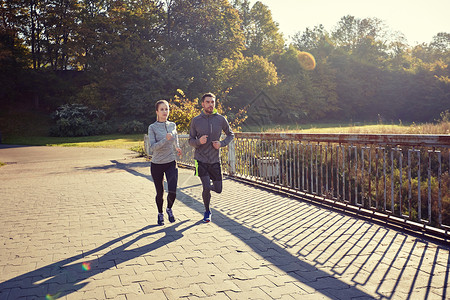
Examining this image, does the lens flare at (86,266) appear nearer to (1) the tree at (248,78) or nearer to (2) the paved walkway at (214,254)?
(2) the paved walkway at (214,254)

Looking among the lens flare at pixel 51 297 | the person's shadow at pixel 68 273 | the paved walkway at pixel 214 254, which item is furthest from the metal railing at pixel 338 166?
the lens flare at pixel 51 297

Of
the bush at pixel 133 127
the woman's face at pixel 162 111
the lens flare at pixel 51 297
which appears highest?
the woman's face at pixel 162 111

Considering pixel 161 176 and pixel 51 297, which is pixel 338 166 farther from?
pixel 51 297

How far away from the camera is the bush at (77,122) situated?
37219 millimetres

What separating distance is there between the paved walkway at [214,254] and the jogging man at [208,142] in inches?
21.5

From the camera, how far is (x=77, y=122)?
3750 cm

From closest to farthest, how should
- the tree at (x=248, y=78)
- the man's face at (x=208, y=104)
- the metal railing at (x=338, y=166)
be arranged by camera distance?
1. the metal railing at (x=338, y=166)
2. the man's face at (x=208, y=104)
3. the tree at (x=248, y=78)

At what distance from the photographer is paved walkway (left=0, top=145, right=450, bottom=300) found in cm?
341

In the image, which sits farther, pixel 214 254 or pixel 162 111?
pixel 162 111

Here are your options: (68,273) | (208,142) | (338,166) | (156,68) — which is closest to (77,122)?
(156,68)

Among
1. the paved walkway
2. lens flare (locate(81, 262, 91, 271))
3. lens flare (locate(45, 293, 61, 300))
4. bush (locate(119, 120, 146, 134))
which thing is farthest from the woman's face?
bush (locate(119, 120, 146, 134))

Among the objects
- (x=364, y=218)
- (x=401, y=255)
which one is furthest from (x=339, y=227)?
(x=401, y=255)

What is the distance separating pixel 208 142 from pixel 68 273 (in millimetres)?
2833

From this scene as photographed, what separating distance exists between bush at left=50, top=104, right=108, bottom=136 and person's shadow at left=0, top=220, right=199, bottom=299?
34816 millimetres
